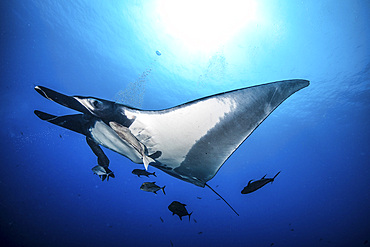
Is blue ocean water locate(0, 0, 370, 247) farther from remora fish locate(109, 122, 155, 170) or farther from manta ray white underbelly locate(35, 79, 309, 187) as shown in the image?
remora fish locate(109, 122, 155, 170)

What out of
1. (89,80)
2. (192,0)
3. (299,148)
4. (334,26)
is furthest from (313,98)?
(89,80)

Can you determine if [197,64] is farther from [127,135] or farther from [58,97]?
[58,97]

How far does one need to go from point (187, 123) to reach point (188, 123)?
0.05ft

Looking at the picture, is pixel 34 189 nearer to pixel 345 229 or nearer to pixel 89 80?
pixel 89 80

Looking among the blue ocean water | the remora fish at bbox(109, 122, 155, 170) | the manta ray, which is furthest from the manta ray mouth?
the blue ocean water

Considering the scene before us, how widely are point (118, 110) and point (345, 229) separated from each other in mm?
73599

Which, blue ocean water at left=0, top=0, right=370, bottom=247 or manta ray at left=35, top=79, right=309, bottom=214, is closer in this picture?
manta ray at left=35, top=79, right=309, bottom=214

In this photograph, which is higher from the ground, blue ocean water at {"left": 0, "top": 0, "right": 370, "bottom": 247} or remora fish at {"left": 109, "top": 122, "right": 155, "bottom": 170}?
blue ocean water at {"left": 0, "top": 0, "right": 370, "bottom": 247}

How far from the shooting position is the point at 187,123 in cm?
229

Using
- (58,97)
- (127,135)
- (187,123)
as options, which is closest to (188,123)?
(187,123)

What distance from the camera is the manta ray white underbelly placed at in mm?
1917

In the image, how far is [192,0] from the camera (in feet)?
26.9

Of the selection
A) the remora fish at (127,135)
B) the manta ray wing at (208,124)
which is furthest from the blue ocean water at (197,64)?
the remora fish at (127,135)

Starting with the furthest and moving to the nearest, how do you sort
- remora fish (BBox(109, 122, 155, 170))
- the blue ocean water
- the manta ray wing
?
the blue ocean water → remora fish (BBox(109, 122, 155, 170)) → the manta ray wing
